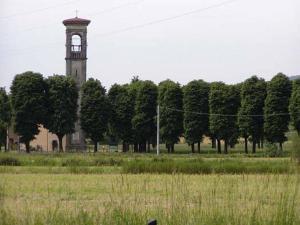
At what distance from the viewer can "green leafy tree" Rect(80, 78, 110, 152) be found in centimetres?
8262

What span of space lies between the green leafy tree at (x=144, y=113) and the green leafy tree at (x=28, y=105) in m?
13.4

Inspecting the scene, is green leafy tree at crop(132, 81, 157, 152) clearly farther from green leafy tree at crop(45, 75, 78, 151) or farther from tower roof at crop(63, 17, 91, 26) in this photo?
tower roof at crop(63, 17, 91, 26)

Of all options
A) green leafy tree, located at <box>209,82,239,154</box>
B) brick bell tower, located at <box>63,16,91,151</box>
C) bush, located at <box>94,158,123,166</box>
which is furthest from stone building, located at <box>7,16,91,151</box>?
bush, located at <box>94,158,123,166</box>

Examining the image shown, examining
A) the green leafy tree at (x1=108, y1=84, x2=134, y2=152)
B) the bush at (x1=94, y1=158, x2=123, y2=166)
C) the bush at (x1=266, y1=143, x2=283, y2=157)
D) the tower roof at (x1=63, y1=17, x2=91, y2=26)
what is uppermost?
the tower roof at (x1=63, y1=17, x2=91, y2=26)

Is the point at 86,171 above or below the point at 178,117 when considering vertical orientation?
below

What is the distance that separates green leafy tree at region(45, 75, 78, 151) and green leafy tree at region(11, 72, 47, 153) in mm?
963

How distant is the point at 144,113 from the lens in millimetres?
85562

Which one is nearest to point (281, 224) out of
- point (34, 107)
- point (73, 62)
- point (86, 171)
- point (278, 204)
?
point (278, 204)

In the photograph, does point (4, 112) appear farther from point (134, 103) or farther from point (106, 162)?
point (106, 162)

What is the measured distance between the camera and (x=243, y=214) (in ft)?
35.1

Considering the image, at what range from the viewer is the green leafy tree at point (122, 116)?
285ft

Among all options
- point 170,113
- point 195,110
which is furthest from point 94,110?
point 195,110

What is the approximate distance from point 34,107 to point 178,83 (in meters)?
22.7

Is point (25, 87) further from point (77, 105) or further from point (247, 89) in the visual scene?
point (247, 89)
